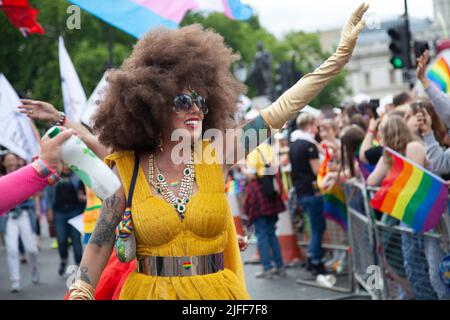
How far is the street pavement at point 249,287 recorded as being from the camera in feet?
29.6

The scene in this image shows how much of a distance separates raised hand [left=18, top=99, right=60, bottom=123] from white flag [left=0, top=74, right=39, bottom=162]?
394cm

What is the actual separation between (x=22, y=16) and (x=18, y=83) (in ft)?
88.9

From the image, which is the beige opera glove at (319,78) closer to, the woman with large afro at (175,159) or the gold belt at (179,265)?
the woman with large afro at (175,159)

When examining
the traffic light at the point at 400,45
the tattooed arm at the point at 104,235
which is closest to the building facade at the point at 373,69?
the traffic light at the point at 400,45

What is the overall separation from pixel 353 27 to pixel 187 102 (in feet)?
2.69

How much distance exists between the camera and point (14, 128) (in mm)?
8633

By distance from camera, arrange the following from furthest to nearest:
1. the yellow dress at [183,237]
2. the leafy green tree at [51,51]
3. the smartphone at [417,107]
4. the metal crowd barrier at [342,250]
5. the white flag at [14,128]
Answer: the leafy green tree at [51,51]
the metal crowd barrier at [342,250]
the white flag at [14,128]
the smartphone at [417,107]
the yellow dress at [183,237]

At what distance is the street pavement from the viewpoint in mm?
9023

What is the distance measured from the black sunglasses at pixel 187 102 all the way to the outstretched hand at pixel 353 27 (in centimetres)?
69

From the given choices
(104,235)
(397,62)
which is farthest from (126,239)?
(397,62)

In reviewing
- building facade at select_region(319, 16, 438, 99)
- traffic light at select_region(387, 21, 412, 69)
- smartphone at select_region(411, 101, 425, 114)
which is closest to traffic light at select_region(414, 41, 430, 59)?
smartphone at select_region(411, 101, 425, 114)

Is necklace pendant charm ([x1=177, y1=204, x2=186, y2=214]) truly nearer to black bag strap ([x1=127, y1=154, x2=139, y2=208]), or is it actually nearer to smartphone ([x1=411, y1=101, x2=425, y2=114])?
black bag strap ([x1=127, y1=154, x2=139, y2=208])

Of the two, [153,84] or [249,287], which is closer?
[153,84]

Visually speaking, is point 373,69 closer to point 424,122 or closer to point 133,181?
point 424,122
